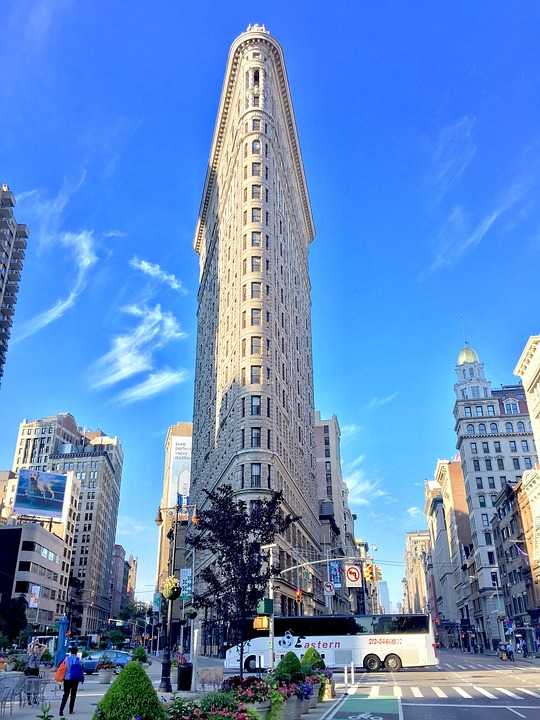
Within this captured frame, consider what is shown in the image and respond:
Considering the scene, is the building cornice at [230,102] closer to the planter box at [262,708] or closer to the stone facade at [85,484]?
the stone facade at [85,484]

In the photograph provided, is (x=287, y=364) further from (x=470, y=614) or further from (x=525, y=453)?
(x=470, y=614)

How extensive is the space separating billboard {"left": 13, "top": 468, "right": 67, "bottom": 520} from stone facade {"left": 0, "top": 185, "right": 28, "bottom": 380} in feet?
101

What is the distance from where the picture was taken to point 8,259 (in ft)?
340

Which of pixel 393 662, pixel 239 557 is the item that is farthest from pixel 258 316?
pixel 239 557

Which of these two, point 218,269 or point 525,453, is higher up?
point 218,269

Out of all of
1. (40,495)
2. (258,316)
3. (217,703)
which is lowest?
(217,703)

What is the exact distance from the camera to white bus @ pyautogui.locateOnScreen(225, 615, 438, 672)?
141ft

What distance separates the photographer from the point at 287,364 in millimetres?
80000

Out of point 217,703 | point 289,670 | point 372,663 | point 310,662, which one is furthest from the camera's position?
point 372,663

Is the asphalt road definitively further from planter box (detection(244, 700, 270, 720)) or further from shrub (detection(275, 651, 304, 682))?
planter box (detection(244, 700, 270, 720))

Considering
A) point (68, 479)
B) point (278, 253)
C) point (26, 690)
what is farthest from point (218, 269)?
point (26, 690)

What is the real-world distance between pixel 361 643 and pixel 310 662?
68.7 feet

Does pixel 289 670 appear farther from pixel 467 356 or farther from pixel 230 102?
pixel 467 356

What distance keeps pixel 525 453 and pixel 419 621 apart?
8519 cm
